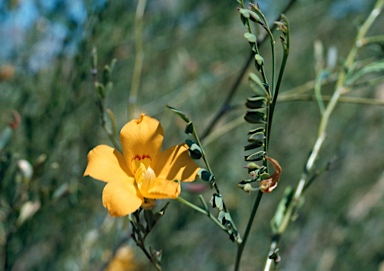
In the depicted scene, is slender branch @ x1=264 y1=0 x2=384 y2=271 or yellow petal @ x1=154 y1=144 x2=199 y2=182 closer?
yellow petal @ x1=154 y1=144 x2=199 y2=182

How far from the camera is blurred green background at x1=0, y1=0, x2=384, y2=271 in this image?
1.26 meters

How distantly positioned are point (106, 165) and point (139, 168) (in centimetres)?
5

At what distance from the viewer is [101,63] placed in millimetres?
1437

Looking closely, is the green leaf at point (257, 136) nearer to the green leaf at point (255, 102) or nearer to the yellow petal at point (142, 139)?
the green leaf at point (255, 102)

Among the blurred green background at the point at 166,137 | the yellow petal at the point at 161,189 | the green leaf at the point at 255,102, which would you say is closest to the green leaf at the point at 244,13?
the green leaf at the point at 255,102

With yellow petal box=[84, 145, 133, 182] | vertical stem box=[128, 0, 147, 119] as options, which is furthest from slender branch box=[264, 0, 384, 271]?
vertical stem box=[128, 0, 147, 119]

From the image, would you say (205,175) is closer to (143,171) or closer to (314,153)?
(143,171)

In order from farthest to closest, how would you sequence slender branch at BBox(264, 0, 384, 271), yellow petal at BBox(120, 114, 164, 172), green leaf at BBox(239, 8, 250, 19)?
slender branch at BBox(264, 0, 384, 271) → yellow petal at BBox(120, 114, 164, 172) → green leaf at BBox(239, 8, 250, 19)

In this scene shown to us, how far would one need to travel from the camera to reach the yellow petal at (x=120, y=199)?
0.59 meters

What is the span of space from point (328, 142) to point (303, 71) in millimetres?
406

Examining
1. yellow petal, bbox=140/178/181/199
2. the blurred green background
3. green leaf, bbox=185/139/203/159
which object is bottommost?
the blurred green background

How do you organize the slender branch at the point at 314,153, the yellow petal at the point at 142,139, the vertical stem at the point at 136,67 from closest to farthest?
the yellow petal at the point at 142,139 → the slender branch at the point at 314,153 → the vertical stem at the point at 136,67

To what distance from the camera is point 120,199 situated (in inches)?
23.4

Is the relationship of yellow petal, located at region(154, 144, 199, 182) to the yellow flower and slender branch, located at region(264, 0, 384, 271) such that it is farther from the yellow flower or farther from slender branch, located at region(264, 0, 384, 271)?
slender branch, located at region(264, 0, 384, 271)
